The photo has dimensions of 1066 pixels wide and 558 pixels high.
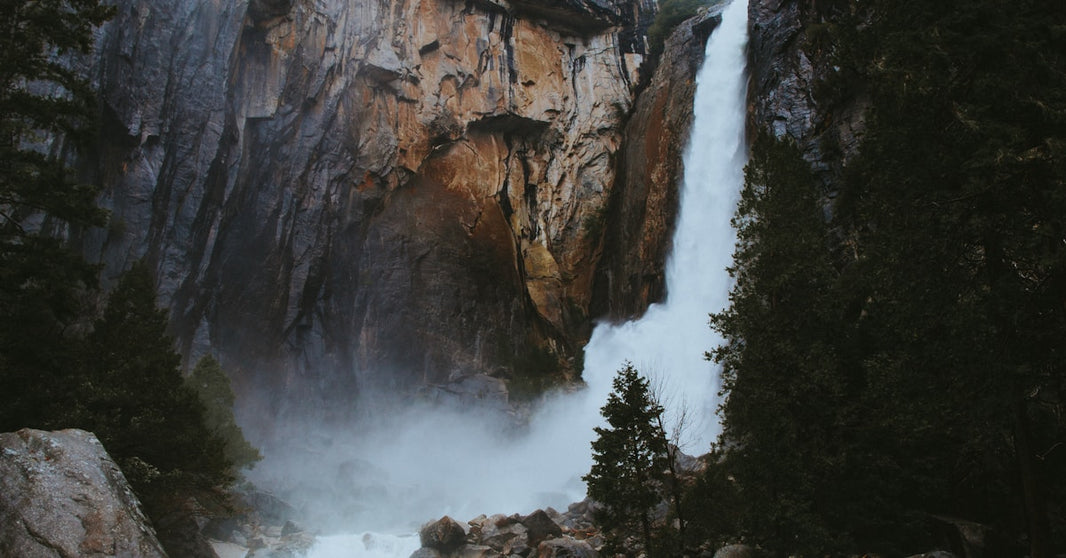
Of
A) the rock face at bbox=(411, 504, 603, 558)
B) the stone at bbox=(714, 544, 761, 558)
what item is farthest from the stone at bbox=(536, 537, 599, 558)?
the stone at bbox=(714, 544, 761, 558)

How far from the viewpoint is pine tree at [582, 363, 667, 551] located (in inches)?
478

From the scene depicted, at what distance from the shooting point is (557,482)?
26844 mm

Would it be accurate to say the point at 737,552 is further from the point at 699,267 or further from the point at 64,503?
the point at 699,267

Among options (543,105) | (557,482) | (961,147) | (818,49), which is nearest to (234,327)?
(557,482)

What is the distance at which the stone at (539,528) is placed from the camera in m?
17.9

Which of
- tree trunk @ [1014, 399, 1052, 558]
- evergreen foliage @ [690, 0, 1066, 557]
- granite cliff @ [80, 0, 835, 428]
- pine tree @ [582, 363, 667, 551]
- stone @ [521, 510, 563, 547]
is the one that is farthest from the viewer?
granite cliff @ [80, 0, 835, 428]

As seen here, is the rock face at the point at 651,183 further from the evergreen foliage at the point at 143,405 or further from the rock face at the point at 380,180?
the evergreen foliage at the point at 143,405

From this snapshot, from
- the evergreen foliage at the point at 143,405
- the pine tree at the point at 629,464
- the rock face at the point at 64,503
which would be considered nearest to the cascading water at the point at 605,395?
the evergreen foliage at the point at 143,405

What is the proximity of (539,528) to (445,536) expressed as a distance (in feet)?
8.96

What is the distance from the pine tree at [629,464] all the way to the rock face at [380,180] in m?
19.4

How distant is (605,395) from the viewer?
30.3 m

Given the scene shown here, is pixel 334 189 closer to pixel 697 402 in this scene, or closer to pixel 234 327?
pixel 234 327

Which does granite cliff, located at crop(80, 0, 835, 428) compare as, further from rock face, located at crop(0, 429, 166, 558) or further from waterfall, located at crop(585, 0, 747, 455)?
rock face, located at crop(0, 429, 166, 558)

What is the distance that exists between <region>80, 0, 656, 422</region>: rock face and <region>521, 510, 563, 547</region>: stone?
1362 cm
